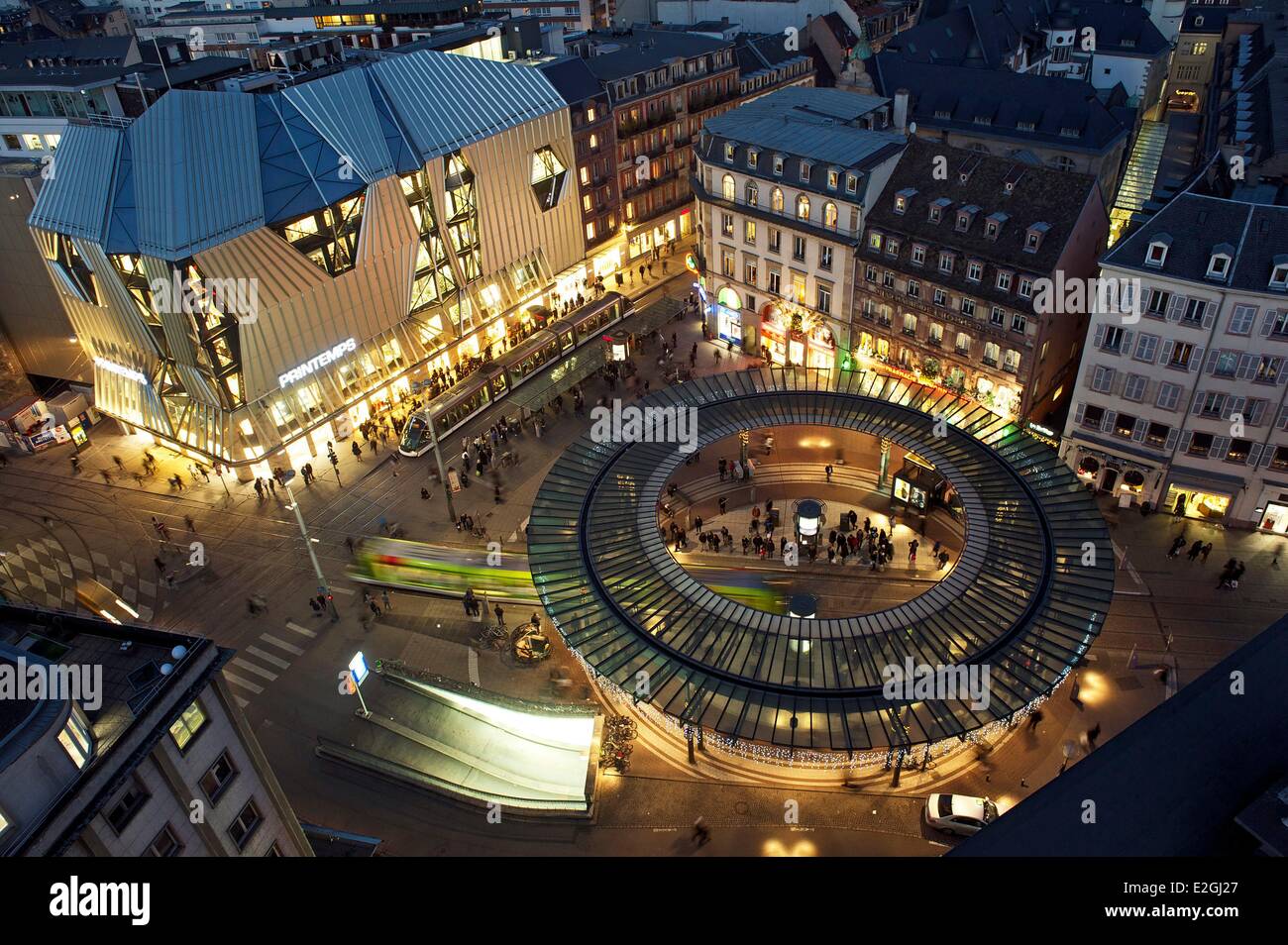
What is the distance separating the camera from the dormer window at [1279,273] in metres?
46.8

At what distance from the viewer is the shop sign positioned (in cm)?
6589

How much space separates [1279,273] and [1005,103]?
159 feet

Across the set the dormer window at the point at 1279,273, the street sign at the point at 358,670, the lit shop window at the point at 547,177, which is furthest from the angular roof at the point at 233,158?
the dormer window at the point at 1279,273

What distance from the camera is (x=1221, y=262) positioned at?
159 feet

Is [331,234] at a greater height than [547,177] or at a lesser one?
lesser

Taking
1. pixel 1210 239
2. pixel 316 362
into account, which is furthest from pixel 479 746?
pixel 1210 239

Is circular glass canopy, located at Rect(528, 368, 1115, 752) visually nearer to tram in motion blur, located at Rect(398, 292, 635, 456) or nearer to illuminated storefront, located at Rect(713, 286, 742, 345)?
tram in motion blur, located at Rect(398, 292, 635, 456)

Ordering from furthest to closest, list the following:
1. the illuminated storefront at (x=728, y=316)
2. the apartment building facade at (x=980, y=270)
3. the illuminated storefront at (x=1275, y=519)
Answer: the illuminated storefront at (x=728, y=316)
the apartment building facade at (x=980, y=270)
the illuminated storefront at (x=1275, y=519)

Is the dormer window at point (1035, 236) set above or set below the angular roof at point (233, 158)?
below

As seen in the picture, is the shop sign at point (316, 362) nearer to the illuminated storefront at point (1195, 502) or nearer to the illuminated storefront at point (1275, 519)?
the illuminated storefront at point (1195, 502)

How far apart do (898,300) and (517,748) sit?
137 feet
